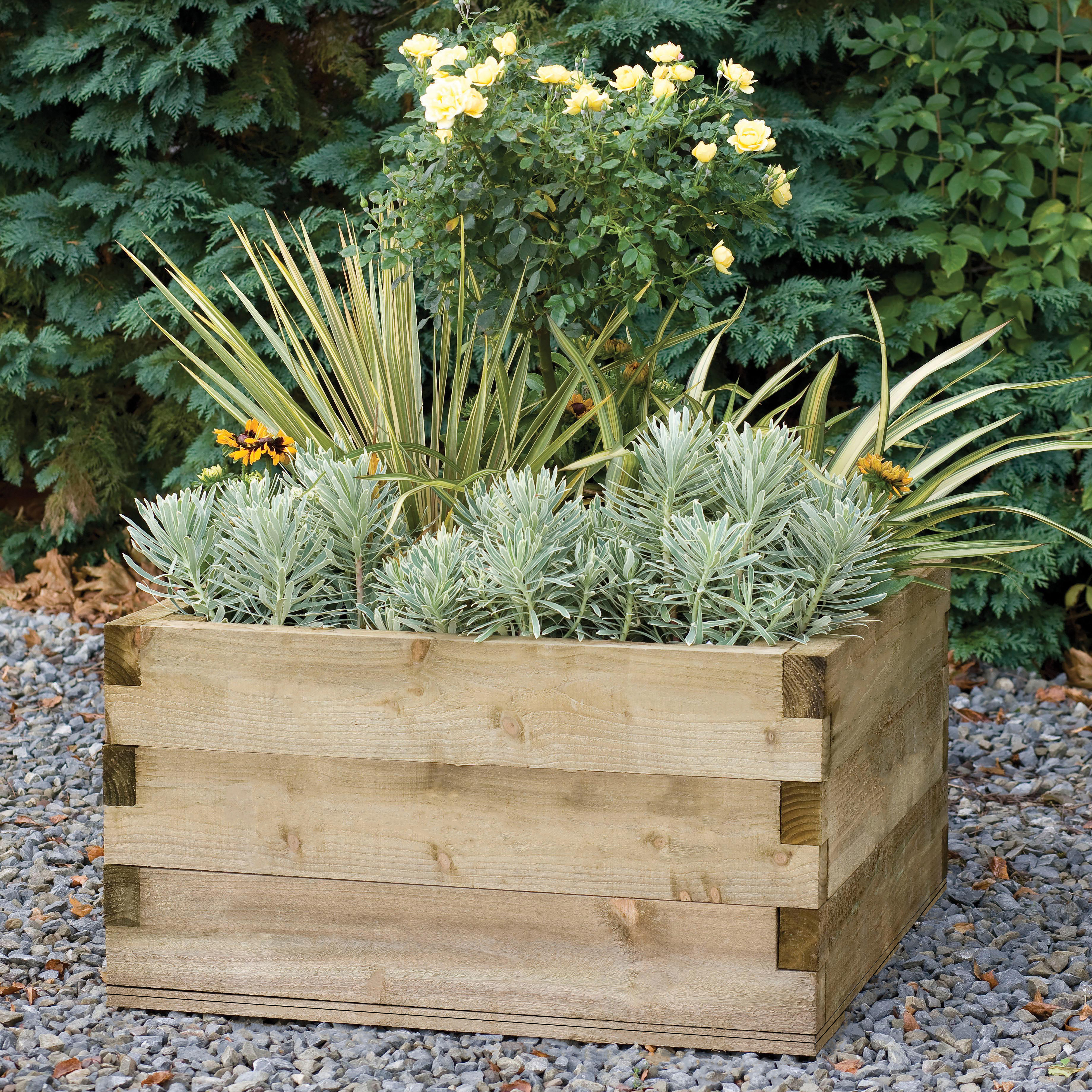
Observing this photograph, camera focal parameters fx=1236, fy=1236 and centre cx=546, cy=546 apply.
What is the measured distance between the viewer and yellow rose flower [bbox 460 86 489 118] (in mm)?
1770

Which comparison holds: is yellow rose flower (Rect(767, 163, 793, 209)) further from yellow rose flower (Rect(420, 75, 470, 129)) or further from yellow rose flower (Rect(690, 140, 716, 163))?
yellow rose flower (Rect(420, 75, 470, 129))

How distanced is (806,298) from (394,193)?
1625mm

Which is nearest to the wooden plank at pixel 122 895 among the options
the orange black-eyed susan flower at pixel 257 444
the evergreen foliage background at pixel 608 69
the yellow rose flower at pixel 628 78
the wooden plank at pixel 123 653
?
the wooden plank at pixel 123 653

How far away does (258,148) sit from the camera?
12.7 feet

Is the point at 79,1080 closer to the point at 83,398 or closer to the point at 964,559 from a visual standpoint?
the point at 964,559

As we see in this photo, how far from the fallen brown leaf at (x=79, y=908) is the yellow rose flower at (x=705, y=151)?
158 centimetres

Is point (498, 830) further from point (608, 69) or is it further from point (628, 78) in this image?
point (608, 69)

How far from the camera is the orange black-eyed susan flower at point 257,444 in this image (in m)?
1.98

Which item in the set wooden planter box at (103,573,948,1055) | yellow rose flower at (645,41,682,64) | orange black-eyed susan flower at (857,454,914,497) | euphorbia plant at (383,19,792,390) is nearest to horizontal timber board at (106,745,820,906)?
wooden planter box at (103,573,948,1055)

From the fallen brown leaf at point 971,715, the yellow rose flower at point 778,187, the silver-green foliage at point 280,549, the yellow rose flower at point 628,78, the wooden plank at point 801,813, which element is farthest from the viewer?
the fallen brown leaf at point 971,715

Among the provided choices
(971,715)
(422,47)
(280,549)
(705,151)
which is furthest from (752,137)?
(971,715)

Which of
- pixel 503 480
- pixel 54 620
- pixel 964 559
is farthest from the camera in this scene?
→ pixel 54 620

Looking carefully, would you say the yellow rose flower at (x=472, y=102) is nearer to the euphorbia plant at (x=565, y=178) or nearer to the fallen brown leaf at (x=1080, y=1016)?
the euphorbia plant at (x=565, y=178)

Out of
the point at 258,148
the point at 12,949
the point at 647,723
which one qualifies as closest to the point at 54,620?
the point at 258,148
